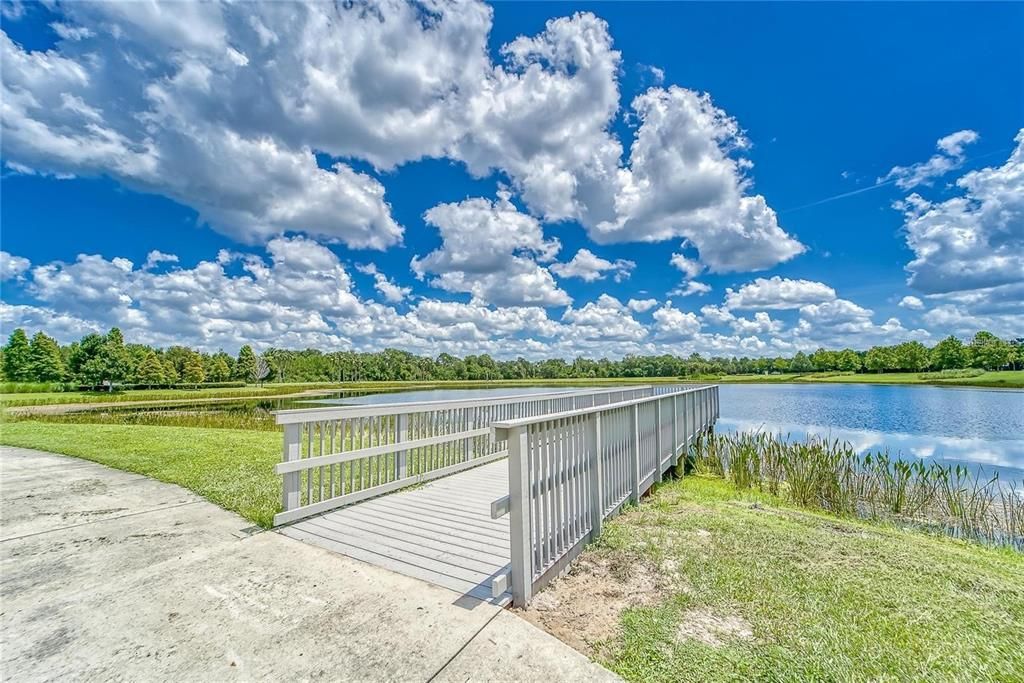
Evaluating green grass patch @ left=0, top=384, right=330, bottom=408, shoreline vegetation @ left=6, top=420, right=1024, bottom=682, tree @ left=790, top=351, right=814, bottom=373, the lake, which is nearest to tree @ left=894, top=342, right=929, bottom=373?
tree @ left=790, top=351, right=814, bottom=373

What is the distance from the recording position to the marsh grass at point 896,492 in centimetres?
611

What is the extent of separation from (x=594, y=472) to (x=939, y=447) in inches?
535

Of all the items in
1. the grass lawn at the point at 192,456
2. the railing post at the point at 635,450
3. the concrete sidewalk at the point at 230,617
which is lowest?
the grass lawn at the point at 192,456

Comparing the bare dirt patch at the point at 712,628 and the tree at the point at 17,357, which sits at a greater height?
the tree at the point at 17,357

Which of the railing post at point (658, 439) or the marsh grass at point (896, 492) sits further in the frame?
the railing post at point (658, 439)

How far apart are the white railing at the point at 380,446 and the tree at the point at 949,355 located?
67507mm

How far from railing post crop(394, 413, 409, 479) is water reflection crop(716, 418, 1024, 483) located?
31.0ft

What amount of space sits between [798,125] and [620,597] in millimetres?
19714

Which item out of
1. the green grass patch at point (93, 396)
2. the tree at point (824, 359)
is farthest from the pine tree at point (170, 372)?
the tree at point (824, 359)

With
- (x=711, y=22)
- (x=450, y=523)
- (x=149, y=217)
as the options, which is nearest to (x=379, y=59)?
(x=711, y=22)

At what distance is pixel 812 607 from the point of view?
2.71 metres

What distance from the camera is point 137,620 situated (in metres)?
Answer: 2.55

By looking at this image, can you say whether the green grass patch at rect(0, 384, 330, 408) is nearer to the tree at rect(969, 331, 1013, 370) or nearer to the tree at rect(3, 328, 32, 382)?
the tree at rect(3, 328, 32, 382)

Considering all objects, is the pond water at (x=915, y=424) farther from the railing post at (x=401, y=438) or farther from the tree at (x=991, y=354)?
the tree at (x=991, y=354)
